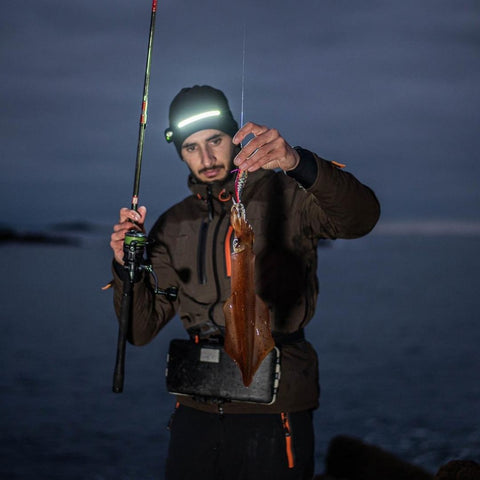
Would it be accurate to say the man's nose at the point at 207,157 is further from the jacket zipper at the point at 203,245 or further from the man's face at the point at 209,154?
the jacket zipper at the point at 203,245

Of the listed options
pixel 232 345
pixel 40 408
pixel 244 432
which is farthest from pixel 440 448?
pixel 232 345

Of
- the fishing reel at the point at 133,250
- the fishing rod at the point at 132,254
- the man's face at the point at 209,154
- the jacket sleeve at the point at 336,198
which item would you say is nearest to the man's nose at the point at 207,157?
the man's face at the point at 209,154

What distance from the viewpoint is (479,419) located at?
1452 cm

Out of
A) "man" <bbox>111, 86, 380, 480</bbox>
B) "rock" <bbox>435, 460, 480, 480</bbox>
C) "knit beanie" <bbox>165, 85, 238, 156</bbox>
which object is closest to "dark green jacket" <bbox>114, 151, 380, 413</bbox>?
"man" <bbox>111, 86, 380, 480</bbox>

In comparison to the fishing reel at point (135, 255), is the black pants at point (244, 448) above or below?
below

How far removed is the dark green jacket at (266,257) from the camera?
159 inches

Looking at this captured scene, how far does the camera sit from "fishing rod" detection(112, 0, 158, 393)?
3988 mm

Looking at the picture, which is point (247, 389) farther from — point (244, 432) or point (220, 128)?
point (220, 128)

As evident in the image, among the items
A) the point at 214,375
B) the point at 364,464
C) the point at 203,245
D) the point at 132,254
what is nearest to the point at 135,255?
the point at 132,254

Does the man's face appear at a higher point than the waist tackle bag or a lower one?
higher

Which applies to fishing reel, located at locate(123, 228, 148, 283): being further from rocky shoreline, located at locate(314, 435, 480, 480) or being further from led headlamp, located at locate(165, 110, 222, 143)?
rocky shoreline, located at locate(314, 435, 480, 480)

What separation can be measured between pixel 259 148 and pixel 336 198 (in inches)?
29.0

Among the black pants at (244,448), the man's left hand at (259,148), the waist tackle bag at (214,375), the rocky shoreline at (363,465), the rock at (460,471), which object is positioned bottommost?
the rocky shoreline at (363,465)

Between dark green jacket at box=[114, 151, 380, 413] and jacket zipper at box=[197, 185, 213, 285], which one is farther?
jacket zipper at box=[197, 185, 213, 285]
